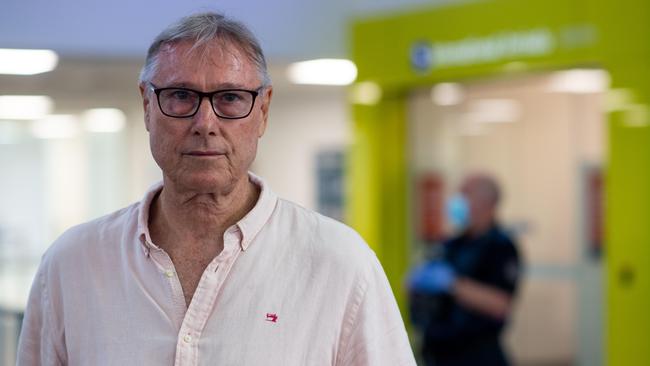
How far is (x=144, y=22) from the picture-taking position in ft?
30.9

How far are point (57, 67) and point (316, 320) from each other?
27.4ft

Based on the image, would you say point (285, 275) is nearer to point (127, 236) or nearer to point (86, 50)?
point (127, 236)

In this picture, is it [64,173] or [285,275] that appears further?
[64,173]

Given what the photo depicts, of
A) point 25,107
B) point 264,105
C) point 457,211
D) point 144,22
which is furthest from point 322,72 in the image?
point 264,105

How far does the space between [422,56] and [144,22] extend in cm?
222

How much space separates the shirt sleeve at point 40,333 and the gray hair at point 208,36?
0.52 m

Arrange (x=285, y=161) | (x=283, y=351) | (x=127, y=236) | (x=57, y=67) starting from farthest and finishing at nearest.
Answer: (x=285, y=161) < (x=57, y=67) < (x=127, y=236) < (x=283, y=351)

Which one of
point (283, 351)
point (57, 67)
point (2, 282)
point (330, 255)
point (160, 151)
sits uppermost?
point (57, 67)

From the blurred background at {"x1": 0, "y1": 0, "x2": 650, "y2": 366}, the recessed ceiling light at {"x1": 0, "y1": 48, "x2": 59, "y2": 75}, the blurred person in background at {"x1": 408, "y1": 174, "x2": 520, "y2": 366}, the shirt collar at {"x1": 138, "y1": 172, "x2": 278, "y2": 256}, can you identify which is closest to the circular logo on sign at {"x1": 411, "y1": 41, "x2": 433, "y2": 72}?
the blurred background at {"x1": 0, "y1": 0, "x2": 650, "y2": 366}

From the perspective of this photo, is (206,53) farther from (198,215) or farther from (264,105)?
(198,215)

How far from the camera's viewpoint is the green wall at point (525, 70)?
7.27 metres

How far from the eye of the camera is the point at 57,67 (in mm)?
10359

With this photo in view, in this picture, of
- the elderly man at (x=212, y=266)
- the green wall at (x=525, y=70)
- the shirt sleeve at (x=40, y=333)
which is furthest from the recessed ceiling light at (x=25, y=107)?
the elderly man at (x=212, y=266)

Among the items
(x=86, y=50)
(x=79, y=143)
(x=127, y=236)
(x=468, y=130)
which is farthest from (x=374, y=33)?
(x=127, y=236)
